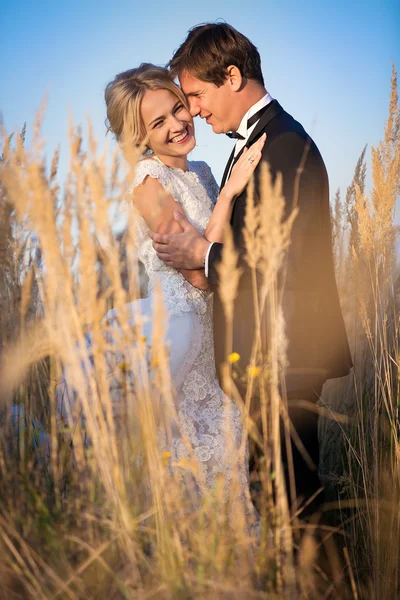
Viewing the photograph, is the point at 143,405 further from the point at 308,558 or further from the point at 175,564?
the point at 308,558

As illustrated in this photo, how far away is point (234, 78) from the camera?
279 cm

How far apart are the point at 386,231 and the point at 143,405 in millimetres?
1645

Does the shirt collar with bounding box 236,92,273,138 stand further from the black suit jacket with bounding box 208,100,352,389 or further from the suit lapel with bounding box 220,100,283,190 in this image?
the black suit jacket with bounding box 208,100,352,389

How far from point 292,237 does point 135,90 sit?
3.73ft

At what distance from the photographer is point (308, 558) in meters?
1.38

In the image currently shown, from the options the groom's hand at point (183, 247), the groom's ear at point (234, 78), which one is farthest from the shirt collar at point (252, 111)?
the groom's hand at point (183, 247)

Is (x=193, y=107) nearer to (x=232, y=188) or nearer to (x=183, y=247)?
(x=232, y=188)

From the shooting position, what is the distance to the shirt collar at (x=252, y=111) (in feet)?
9.24

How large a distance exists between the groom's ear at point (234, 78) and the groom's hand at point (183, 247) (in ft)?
2.30

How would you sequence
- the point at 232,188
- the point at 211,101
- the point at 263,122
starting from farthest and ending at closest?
the point at 211,101
the point at 263,122
the point at 232,188

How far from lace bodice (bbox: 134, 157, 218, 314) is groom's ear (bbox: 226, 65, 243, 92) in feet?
1.70

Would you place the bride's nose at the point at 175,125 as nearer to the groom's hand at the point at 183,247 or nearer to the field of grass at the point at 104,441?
the groom's hand at the point at 183,247

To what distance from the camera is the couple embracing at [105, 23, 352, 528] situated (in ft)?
8.33

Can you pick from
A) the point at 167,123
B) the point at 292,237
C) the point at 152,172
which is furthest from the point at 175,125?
the point at 292,237
